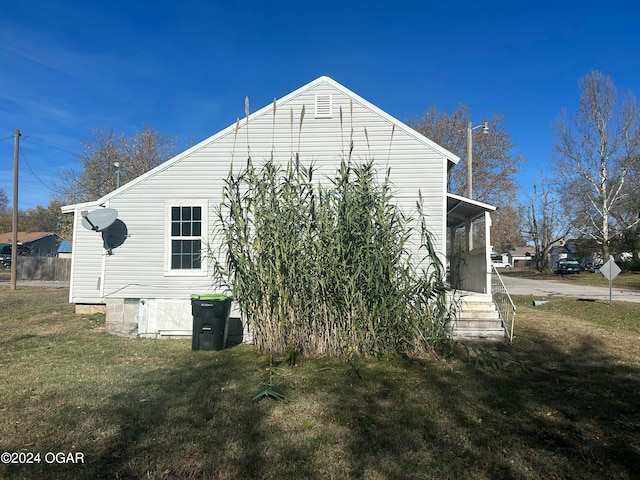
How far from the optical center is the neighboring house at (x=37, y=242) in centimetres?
4685

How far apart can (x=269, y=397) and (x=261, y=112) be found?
6.02 metres

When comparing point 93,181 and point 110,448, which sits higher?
point 93,181

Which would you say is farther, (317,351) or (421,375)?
(317,351)

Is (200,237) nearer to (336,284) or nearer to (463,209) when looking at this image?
(336,284)

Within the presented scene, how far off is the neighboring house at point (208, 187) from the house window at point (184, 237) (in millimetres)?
21

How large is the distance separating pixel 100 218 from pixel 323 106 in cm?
509

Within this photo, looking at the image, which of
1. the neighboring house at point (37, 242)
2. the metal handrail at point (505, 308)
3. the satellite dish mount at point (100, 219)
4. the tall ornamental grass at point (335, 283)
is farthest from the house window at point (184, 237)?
the neighboring house at point (37, 242)

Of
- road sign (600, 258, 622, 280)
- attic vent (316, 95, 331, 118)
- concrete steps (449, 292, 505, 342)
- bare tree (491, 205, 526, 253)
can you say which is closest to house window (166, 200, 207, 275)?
attic vent (316, 95, 331, 118)

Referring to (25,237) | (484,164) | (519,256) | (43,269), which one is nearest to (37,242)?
(25,237)

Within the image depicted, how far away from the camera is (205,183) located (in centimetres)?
915

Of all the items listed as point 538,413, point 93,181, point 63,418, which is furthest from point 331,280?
point 93,181

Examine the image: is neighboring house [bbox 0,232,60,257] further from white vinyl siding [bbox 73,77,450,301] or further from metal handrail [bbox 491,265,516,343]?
metal handrail [bbox 491,265,516,343]

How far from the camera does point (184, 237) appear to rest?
9180 mm

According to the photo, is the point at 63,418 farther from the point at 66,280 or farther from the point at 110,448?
the point at 66,280
